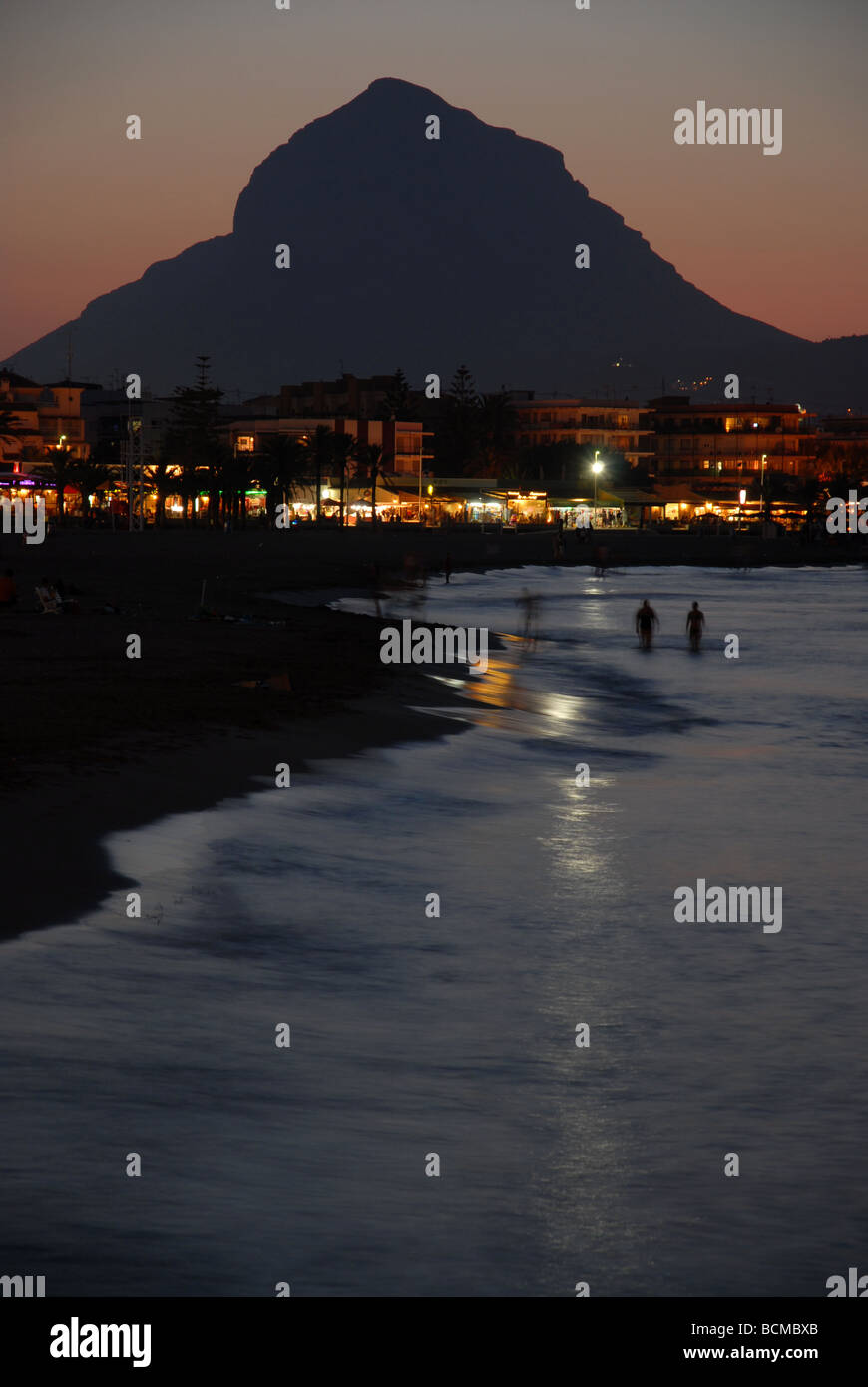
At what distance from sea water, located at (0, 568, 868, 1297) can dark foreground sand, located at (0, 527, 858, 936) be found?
2.25 feet

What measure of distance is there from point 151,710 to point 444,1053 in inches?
487

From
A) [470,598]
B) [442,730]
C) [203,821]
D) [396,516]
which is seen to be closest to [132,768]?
[203,821]

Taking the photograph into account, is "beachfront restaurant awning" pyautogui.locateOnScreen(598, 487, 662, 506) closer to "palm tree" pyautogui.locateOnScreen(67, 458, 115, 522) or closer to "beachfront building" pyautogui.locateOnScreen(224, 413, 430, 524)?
"beachfront building" pyautogui.locateOnScreen(224, 413, 430, 524)

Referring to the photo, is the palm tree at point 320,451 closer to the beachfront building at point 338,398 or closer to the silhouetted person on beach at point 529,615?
the beachfront building at point 338,398

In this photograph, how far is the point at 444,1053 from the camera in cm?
1146

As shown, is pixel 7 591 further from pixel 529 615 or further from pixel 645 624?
pixel 529 615

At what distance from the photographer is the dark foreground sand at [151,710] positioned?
617 inches

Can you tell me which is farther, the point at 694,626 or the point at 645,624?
the point at 645,624

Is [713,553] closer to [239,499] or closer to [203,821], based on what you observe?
[239,499]

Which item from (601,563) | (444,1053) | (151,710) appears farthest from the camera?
(601,563)

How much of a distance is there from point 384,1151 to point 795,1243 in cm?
253

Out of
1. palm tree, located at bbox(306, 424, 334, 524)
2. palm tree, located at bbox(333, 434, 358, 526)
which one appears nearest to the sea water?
palm tree, located at bbox(306, 424, 334, 524)

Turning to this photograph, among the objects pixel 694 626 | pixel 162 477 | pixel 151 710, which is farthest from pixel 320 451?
pixel 151 710

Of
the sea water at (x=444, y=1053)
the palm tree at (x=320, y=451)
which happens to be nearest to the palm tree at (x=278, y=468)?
the palm tree at (x=320, y=451)
